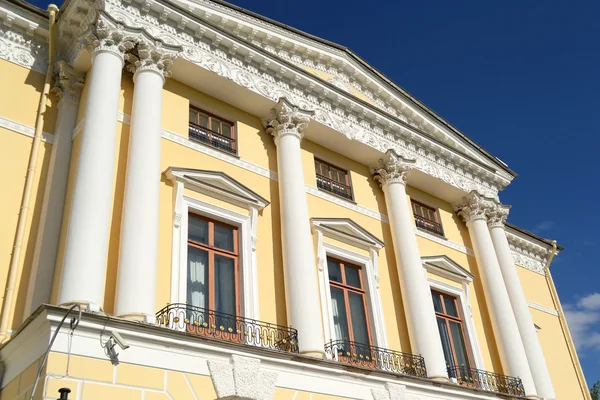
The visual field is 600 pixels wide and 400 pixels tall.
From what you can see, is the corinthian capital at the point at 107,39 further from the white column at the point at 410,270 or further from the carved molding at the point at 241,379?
the white column at the point at 410,270

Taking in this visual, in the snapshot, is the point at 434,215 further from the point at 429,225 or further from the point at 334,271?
the point at 334,271

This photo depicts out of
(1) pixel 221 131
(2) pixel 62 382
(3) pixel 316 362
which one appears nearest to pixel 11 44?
(1) pixel 221 131

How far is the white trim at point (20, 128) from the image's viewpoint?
36.9 ft

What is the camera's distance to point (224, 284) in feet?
38.0

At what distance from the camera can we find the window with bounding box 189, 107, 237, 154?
43.2 ft

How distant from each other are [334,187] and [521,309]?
6.64 m

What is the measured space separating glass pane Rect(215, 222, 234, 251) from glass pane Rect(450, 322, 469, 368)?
6810mm

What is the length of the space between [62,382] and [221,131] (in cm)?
715

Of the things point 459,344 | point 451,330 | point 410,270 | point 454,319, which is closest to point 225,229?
point 410,270

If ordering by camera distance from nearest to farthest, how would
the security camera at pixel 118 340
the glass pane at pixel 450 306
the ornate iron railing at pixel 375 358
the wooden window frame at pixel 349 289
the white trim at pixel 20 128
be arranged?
the security camera at pixel 118 340 → the white trim at pixel 20 128 → the ornate iron railing at pixel 375 358 → the wooden window frame at pixel 349 289 → the glass pane at pixel 450 306

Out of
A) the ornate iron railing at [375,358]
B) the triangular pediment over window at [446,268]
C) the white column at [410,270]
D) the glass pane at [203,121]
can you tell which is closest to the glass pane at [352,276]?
the white column at [410,270]

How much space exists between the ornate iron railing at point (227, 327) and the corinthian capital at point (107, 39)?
5020 mm

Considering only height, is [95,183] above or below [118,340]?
above

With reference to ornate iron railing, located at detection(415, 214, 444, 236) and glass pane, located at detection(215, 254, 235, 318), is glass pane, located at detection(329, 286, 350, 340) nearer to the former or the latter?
glass pane, located at detection(215, 254, 235, 318)
